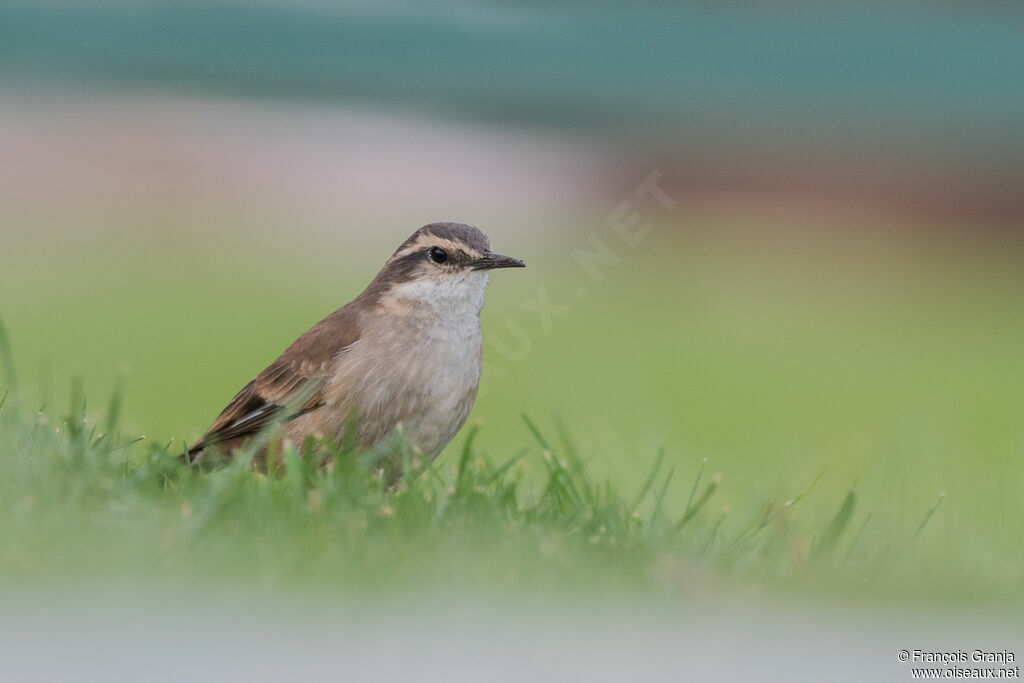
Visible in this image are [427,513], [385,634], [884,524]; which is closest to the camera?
[385,634]

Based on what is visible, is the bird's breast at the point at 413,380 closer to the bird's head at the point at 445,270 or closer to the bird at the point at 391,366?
the bird at the point at 391,366

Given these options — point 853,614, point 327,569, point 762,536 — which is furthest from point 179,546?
point 762,536

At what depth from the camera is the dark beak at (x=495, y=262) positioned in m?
6.32

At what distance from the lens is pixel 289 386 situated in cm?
657

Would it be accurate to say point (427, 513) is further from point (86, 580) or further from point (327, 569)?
point (86, 580)

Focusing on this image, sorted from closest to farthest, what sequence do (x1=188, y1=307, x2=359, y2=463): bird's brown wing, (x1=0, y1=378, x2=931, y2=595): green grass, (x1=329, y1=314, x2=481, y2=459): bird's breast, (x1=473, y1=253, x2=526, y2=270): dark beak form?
(x1=0, y1=378, x2=931, y2=595): green grass, (x1=329, y1=314, x2=481, y2=459): bird's breast, (x1=473, y1=253, x2=526, y2=270): dark beak, (x1=188, y1=307, x2=359, y2=463): bird's brown wing

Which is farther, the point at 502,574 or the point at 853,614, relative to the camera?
the point at 502,574

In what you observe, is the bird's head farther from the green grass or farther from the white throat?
the green grass

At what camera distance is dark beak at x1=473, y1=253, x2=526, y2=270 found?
6316mm

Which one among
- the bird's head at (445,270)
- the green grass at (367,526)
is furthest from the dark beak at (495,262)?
the green grass at (367,526)

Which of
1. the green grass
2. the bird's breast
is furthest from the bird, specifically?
the green grass

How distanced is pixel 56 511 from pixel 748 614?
8.43ft

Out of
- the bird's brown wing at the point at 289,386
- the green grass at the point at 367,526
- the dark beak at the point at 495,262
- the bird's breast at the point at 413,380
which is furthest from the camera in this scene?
the bird's brown wing at the point at 289,386

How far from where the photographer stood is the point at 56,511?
4277 mm
